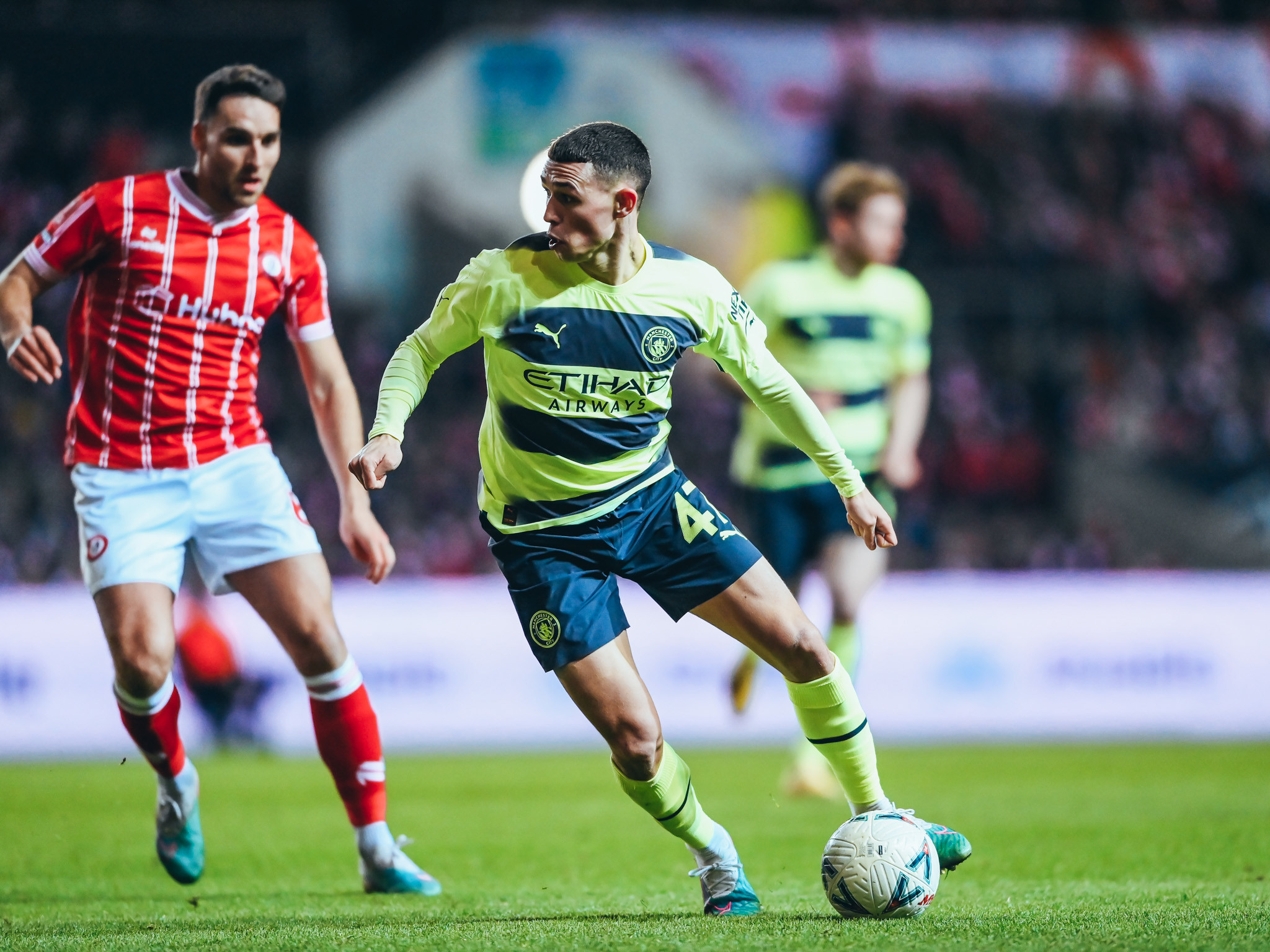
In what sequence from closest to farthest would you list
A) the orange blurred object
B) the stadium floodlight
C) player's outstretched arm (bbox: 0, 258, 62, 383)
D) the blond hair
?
1. player's outstretched arm (bbox: 0, 258, 62, 383)
2. the blond hair
3. the orange blurred object
4. the stadium floodlight

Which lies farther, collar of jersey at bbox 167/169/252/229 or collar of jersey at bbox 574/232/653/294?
collar of jersey at bbox 167/169/252/229

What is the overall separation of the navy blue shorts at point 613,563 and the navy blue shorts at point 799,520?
9.12 ft

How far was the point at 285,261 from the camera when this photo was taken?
4930 mm

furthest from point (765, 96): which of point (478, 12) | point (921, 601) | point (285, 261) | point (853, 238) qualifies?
point (285, 261)

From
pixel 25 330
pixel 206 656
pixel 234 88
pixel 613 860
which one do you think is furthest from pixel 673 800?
pixel 206 656

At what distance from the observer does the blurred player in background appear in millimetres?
6969

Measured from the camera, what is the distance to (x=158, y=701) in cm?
474

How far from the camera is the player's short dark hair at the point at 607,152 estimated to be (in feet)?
12.8

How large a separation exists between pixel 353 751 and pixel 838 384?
3.13 meters

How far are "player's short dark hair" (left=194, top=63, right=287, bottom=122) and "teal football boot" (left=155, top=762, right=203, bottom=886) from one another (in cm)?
210

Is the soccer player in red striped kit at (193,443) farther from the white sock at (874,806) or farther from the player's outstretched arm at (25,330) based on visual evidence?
the white sock at (874,806)

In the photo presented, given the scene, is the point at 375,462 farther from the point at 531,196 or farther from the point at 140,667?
the point at 531,196

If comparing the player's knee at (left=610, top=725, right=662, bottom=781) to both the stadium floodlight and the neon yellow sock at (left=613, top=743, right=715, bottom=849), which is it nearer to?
the neon yellow sock at (left=613, top=743, right=715, bottom=849)

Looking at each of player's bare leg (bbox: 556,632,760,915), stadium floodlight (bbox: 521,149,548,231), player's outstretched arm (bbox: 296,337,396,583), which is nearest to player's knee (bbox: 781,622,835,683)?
player's bare leg (bbox: 556,632,760,915)
